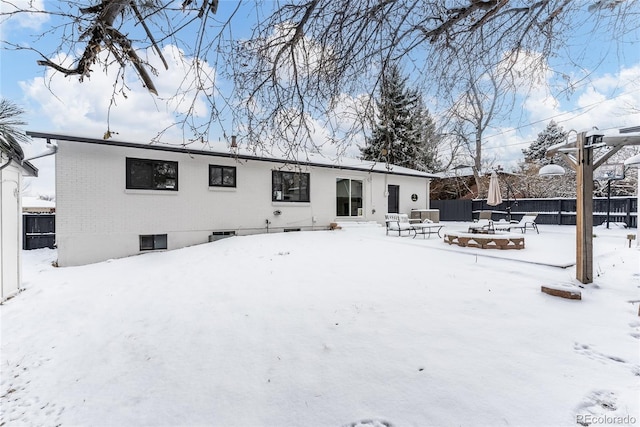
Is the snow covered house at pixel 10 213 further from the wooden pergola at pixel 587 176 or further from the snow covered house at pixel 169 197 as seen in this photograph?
the wooden pergola at pixel 587 176

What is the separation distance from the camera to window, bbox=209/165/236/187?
11.3 metres

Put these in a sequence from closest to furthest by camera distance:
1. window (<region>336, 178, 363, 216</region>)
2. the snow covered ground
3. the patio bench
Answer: the snow covered ground < the patio bench < window (<region>336, 178, 363, 216</region>)

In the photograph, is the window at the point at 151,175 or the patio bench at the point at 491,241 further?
the window at the point at 151,175

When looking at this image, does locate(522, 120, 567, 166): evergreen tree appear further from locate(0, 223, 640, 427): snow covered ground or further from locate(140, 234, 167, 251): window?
locate(140, 234, 167, 251): window

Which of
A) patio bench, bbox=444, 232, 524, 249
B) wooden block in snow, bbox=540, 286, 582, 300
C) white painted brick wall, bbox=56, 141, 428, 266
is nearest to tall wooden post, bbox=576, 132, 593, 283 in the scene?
wooden block in snow, bbox=540, 286, 582, 300

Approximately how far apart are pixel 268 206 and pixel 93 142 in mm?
6074

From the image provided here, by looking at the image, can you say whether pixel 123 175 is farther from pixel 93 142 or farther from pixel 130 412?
pixel 130 412

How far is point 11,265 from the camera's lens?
231 inches

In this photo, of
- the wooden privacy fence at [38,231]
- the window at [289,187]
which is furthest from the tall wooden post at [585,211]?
the wooden privacy fence at [38,231]

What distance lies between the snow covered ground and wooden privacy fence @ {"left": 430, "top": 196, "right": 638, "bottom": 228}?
11.3 metres

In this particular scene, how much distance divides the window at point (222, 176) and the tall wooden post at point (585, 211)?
10.2 m

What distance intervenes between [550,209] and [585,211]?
14535mm

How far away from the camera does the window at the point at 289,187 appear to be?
12.6 meters

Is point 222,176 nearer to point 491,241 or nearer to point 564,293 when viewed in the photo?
point 491,241
